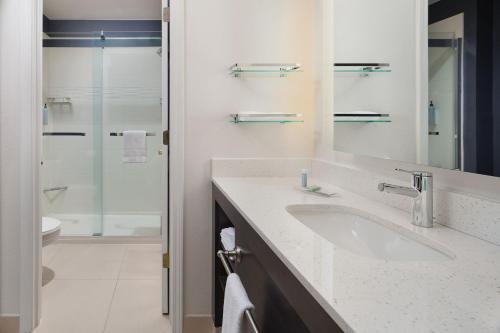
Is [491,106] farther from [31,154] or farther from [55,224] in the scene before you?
[55,224]

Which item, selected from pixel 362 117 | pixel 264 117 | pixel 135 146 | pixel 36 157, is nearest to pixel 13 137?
pixel 36 157

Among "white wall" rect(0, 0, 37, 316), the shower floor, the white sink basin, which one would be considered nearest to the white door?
"white wall" rect(0, 0, 37, 316)

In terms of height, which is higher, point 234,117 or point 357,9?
point 357,9

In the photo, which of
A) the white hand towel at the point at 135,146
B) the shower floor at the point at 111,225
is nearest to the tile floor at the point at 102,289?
the shower floor at the point at 111,225

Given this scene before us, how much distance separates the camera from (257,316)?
1.07m

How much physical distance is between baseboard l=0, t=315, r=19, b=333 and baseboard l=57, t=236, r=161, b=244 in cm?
162

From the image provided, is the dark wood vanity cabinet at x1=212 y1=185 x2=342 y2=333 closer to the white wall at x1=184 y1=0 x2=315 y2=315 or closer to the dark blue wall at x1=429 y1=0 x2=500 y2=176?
the dark blue wall at x1=429 y1=0 x2=500 y2=176

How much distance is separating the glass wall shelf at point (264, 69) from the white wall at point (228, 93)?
34 millimetres

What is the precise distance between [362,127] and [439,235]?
747 millimetres

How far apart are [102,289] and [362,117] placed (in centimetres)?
207

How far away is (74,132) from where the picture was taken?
160 inches

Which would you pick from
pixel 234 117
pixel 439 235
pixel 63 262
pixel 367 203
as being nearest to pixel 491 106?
pixel 439 235

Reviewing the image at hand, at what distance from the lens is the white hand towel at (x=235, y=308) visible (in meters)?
0.90

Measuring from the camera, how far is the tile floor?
87.2 inches
